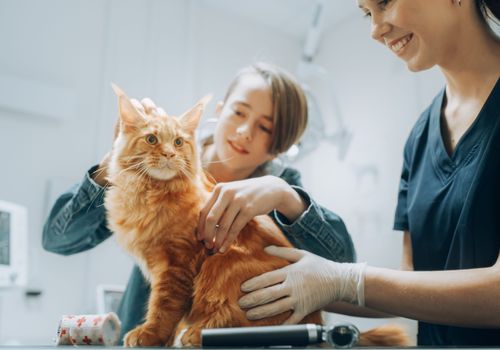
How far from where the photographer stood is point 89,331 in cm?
61

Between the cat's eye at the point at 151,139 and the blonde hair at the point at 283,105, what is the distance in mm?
277

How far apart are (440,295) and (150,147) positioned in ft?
1.85

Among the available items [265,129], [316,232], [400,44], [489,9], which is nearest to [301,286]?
[316,232]

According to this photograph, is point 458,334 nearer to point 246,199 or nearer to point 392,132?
point 246,199

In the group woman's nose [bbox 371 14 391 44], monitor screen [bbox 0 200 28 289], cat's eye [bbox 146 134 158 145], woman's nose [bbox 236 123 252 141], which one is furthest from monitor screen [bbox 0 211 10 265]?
woman's nose [bbox 371 14 391 44]

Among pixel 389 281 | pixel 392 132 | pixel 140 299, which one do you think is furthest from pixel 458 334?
pixel 392 132

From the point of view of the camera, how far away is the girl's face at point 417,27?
842mm

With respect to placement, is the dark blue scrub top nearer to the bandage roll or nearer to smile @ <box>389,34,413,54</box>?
smile @ <box>389,34,413,54</box>

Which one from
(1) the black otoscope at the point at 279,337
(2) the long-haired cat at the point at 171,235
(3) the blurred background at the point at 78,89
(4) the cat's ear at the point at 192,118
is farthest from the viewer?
(3) the blurred background at the point at 78,89

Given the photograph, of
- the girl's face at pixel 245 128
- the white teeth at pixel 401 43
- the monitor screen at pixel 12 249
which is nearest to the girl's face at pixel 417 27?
the white teeth at pixel 401 43

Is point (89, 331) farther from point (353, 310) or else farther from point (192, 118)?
point (353, 310)

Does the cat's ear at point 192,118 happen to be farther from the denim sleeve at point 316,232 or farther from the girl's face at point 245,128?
the denim sleeve at point 316,232

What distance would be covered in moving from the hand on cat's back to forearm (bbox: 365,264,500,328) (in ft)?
0.77

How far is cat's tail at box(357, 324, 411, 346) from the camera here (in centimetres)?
76
